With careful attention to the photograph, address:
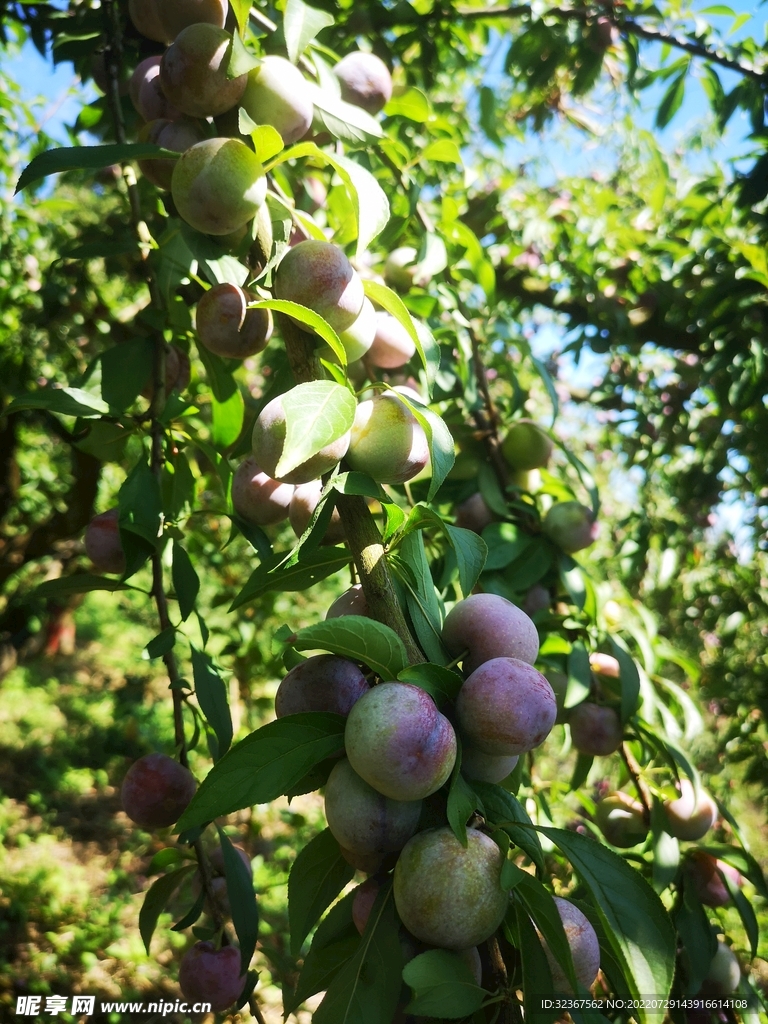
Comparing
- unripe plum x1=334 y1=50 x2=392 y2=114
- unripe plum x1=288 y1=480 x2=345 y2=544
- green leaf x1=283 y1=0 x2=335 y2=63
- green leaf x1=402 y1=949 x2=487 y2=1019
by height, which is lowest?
green leaf x1=402 y1=949 x2=487 y2=1019

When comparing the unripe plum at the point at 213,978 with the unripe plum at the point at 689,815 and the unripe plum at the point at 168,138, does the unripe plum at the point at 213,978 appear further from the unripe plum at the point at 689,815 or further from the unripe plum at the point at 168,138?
the unripe plum at the point at 168,138

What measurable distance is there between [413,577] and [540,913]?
10.9 inches

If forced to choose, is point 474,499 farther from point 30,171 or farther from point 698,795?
point 30,171

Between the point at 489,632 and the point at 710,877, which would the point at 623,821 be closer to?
the point at 710,877

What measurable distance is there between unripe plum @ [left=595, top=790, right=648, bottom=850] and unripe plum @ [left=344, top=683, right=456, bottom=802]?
2.32 feet

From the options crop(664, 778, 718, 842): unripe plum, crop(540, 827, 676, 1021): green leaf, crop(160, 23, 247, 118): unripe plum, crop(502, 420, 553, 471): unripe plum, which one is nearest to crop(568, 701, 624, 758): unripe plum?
crop(664, 778, 718, 842): unripe plum

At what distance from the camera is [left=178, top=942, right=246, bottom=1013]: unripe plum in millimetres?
793

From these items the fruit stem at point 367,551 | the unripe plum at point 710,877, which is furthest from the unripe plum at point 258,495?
the unripe plum at point 710,877

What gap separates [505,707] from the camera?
51cm

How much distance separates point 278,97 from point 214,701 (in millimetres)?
649

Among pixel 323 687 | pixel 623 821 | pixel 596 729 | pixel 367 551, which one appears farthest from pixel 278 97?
pixel 623 821

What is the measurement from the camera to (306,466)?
569 mm

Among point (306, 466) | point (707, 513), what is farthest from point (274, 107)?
point (707, 513)

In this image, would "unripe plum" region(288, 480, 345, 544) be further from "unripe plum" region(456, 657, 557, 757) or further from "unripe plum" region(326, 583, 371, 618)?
"unripe plum" region(456, 657, 557, 757)
